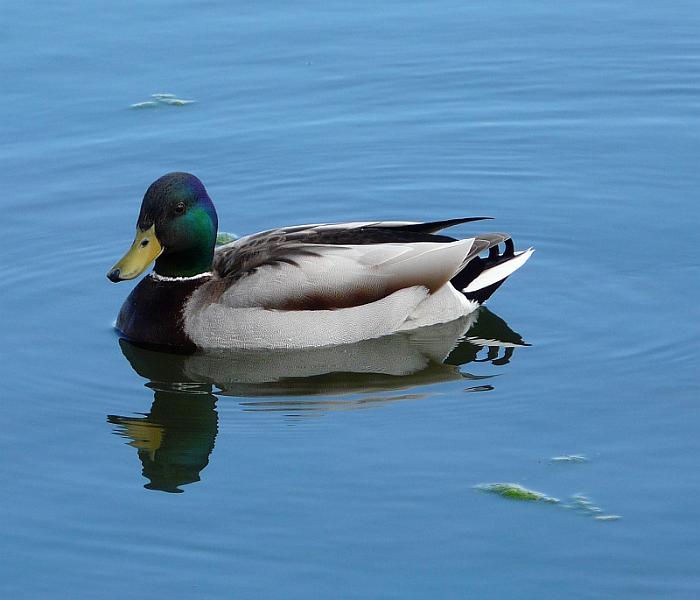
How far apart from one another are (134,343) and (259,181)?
2.84 metres

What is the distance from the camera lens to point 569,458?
8.30 metres

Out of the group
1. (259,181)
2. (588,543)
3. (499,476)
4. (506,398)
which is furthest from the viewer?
(259,181)

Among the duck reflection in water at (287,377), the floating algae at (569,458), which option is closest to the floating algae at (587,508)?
the floating algae at (569,458)

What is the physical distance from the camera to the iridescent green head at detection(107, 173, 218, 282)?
33.5 ft

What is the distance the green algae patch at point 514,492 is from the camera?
Result: 307 inches

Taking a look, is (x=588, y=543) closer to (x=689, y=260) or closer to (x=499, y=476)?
(x=499, y=476)

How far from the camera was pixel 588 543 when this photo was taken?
7336 millimetres

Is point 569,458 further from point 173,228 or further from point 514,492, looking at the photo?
point 173,228

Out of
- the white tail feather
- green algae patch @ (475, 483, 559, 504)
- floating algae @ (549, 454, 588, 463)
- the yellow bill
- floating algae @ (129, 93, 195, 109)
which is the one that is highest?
floating algae @ (129, 93, 195, 109)

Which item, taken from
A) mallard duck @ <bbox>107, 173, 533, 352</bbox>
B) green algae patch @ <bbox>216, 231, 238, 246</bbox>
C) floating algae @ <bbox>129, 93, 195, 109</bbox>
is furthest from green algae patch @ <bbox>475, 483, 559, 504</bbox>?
floating algae @ <bbox>129, 93, 195, 109</bbox>

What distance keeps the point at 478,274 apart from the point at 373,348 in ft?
3.20

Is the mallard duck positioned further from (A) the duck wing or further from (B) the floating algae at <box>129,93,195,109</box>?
(B) the floating algae at <box>129,93,195,109</box>

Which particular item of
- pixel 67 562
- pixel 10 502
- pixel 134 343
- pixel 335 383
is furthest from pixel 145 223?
pixel 67 562

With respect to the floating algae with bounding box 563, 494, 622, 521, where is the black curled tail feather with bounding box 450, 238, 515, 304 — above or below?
above
